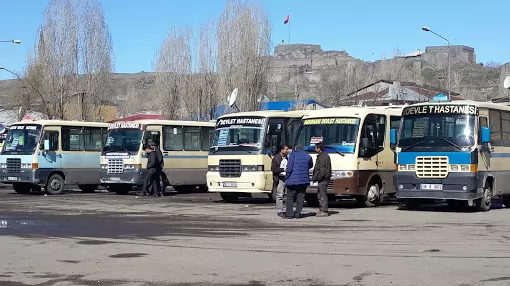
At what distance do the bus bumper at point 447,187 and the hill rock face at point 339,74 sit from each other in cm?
4489

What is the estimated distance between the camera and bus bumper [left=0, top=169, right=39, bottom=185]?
2675cm

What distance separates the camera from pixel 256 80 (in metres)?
52.0

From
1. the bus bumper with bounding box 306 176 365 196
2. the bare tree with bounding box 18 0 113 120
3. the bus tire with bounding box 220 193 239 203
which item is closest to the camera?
the bus bumper with bounding box 306 176 365 196

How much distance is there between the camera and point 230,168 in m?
22.4

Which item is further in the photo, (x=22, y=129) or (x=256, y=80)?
(x=256, y=80)

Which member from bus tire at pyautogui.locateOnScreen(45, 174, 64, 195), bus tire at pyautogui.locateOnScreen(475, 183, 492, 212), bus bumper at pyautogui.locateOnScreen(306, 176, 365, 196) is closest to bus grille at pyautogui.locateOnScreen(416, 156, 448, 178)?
bus tire at pyautogui.locateOnScreen(475, 183, 492, 212)

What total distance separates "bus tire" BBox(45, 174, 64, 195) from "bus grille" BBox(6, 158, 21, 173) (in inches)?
47.2

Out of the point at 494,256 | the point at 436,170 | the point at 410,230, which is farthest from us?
the point at 436,170

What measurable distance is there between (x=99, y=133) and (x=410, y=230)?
17.6m

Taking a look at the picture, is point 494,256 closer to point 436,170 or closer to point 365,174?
point 436,170

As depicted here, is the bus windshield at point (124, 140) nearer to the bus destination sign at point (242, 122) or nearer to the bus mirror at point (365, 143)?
the bus destination sign at point (242, 122)

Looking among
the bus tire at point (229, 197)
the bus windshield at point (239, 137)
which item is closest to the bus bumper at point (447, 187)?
the bus windshield at point (239, 137)

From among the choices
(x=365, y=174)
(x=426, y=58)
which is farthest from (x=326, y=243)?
(x=426, y=58)

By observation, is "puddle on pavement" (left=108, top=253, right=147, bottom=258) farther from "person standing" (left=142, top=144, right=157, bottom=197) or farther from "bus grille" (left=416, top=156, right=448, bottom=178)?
"person standing" (left=142, top=144, right=157, bottom=197)
